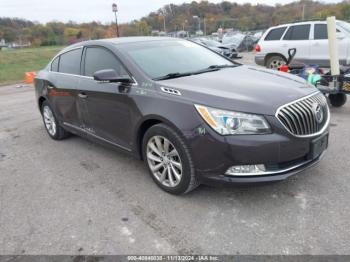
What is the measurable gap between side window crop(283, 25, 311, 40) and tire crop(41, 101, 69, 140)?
25.7ft

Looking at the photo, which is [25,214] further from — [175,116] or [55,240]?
[175,116]

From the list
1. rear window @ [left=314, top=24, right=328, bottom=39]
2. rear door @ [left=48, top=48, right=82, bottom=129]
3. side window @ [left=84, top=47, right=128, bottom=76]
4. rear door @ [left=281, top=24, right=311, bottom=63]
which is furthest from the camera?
rear door @ [left=281, top=24, right=311, bottom=63]

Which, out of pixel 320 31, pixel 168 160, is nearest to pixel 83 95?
pixel 168 160

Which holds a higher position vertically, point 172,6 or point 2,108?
point 172,6

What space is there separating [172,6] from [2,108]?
84.5 metres

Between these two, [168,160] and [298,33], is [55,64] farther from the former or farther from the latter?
[298,33]

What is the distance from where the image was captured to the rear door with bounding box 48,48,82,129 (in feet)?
15.1

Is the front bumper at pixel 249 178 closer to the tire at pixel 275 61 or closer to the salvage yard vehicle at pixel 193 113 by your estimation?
the salvage yard vehicle at pixel 193 113

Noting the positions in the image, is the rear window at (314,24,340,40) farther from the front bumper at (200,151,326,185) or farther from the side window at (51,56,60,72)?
the front bumper at (200,151,326,185)

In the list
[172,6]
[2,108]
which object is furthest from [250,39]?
[172,6]

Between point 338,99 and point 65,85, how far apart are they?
17.1 ft

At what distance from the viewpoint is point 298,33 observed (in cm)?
1016

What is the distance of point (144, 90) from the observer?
3402 mm

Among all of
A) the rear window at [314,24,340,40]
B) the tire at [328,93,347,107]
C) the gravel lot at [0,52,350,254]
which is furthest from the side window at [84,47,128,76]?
the rear window at [314,24,340,40]
